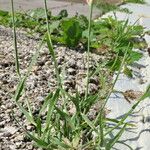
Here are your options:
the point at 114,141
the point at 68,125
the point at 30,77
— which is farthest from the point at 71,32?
the point at 114,141

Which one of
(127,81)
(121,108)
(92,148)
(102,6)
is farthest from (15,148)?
(102,6)

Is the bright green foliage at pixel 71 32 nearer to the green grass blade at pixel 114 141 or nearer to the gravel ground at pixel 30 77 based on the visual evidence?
the gravel ground at pixel 30 77

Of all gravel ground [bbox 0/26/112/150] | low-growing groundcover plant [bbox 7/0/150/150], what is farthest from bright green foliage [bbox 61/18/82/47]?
low-growing groundcover plant [bbox 7/0/150/150]

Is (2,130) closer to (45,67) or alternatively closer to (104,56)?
(45,67)

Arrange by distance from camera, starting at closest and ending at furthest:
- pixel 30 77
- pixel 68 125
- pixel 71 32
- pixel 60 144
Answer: pixel 60 144, pixel 68 125, pixel 30 77, pixel 71 32

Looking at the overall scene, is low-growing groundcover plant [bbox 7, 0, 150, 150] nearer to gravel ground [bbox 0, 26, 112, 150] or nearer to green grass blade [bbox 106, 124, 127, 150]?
green grass blade [bbox 106, 124, 127, 150]

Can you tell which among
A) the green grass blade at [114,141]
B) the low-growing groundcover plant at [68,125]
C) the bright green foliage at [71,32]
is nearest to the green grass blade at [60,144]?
the low-growing groundcover plant at [68,125]

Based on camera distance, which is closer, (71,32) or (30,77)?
(30,77)

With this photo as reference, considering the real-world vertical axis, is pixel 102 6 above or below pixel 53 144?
below

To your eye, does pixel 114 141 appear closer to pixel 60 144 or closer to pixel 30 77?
pixel 60 144
